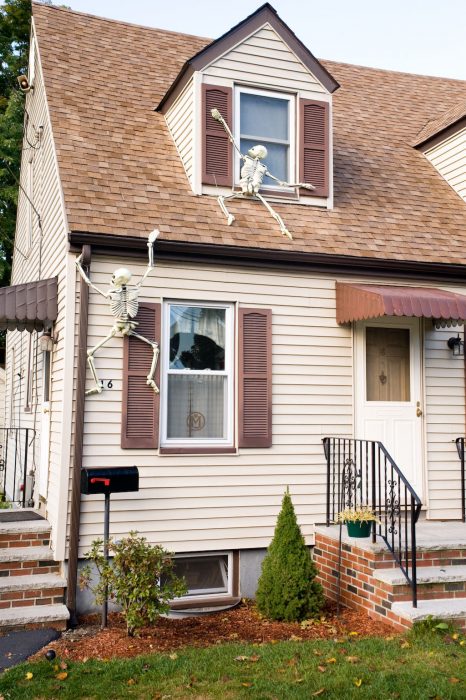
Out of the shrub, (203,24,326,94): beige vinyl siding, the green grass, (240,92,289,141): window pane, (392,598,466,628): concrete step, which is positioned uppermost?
(203,24,326,94): beige vinyl siding

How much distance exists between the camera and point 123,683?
15.9ft

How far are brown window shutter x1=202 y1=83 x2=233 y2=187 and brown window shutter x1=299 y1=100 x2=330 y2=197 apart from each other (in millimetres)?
Result: 914

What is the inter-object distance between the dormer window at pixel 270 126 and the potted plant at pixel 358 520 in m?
4.00

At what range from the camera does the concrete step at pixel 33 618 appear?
6.27 metres

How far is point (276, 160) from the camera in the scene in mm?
8688

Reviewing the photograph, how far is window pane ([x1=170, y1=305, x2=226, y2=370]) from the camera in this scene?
7.63 meters

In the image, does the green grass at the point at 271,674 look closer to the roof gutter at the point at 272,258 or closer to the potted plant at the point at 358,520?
the potted plant at the point at 358,520

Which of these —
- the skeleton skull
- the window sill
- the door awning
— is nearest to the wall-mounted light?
the door awning

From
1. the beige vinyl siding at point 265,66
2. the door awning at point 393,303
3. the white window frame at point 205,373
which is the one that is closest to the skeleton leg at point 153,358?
the white window frame at point 205,373

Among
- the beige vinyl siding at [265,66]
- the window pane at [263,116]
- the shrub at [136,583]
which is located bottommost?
the shrub at [136,583]

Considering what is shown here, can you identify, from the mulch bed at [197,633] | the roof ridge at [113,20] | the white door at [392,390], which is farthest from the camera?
the roof ridge at [113,20]

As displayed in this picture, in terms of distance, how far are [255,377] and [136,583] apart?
2624 millimetres

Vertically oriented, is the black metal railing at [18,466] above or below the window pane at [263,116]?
below

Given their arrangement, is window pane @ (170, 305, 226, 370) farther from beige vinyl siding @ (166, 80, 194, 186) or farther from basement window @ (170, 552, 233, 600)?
basement window @ (170, 552, 233, 600)
